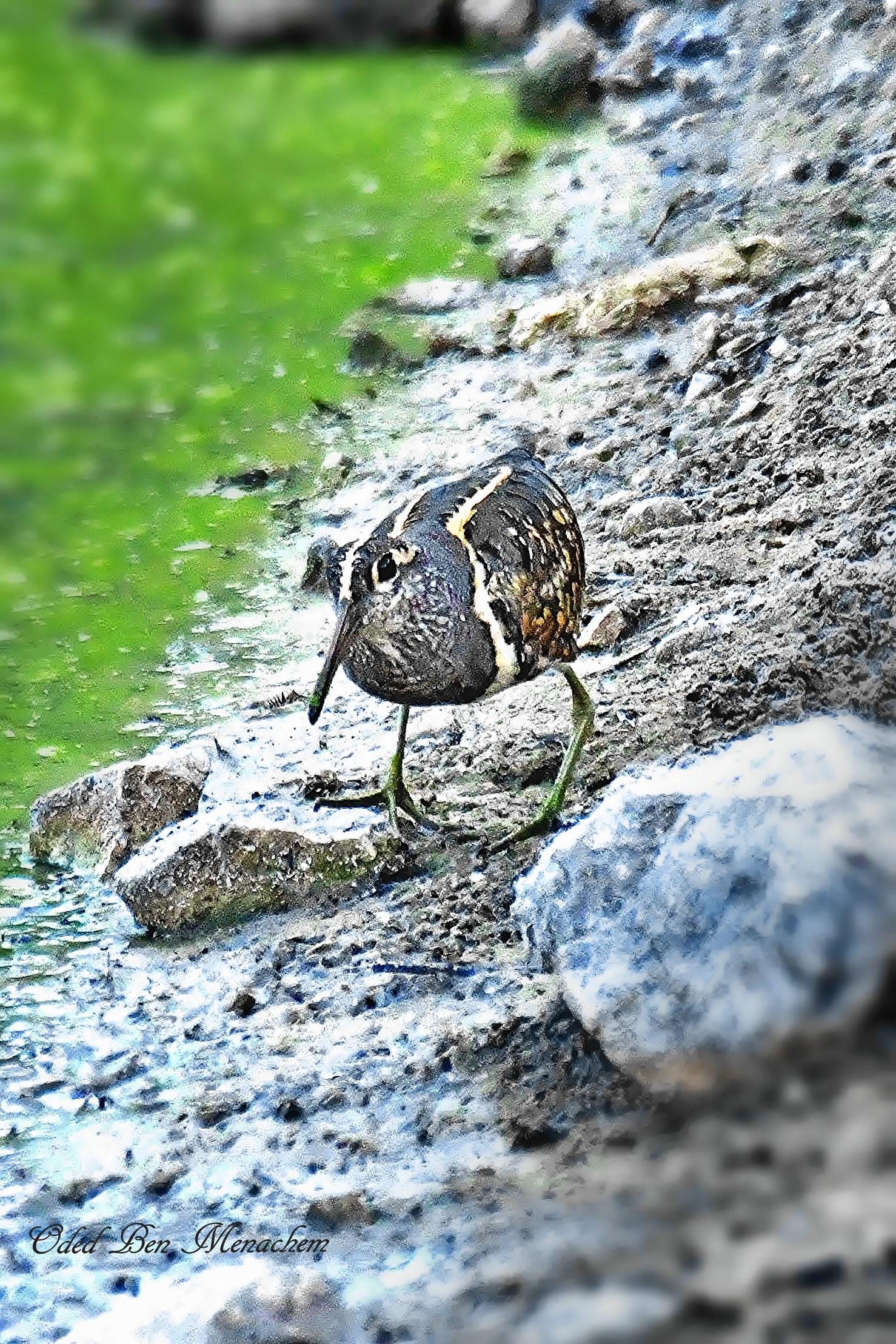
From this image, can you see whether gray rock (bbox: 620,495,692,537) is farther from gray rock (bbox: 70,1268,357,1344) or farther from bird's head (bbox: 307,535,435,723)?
gray rock (bbox: 70,1268,357,1344)

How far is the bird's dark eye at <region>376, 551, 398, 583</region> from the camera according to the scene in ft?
12.6

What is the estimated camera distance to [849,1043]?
1.48 m

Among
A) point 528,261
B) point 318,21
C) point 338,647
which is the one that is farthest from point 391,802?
point 318,21

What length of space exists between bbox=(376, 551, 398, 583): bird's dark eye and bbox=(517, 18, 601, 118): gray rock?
20.2 ft

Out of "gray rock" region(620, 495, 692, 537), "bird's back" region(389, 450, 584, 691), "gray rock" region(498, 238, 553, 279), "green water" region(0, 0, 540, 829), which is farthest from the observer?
"gray rock" region(498, 238, 553, 279)

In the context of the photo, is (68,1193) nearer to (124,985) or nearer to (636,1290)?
(124,985)

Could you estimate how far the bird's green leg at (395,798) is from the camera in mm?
4262

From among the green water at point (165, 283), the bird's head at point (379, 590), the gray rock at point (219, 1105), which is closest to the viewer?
the gray rock at point (219, 1105)

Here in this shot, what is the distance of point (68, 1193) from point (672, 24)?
27.2 feet

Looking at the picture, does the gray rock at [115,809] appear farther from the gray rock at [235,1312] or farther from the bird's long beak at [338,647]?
the gray rock at [235,1312]

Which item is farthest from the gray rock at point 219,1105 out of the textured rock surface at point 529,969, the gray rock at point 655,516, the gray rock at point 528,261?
the gray rock at point 528,261

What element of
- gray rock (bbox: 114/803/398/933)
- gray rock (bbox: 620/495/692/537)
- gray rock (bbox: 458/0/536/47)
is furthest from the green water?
gray rock (bbox: 620/495/692/537)

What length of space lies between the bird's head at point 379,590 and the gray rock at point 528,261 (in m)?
4.13

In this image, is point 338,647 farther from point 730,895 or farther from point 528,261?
point 528,261
